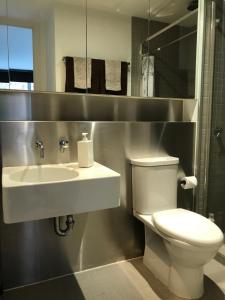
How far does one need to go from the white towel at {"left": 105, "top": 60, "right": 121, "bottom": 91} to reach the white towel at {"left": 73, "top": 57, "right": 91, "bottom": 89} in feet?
0.43

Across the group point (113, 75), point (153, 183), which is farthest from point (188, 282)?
point (113, 75)

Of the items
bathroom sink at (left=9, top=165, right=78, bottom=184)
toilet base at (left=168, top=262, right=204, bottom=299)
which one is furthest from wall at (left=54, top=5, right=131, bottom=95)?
toilet base at (left=168, top=262, right=204, bottom=299)

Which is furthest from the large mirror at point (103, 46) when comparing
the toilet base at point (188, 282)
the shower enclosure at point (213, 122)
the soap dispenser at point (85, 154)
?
the toilet base at point (188, 282)

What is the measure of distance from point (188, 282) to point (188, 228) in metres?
0.35

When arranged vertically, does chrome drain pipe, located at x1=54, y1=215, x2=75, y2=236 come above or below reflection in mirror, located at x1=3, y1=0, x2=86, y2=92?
below

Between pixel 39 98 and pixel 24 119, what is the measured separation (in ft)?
0.54

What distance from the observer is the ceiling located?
1521 mm

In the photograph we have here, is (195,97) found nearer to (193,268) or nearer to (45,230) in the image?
(193,268)

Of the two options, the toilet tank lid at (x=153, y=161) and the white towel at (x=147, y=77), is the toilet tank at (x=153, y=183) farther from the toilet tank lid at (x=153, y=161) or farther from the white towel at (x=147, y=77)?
the white towel at (x=147, y=77)

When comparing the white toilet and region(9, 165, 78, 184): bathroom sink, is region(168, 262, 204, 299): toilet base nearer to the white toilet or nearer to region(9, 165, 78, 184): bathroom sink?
the white toilet

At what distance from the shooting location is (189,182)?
1903mm

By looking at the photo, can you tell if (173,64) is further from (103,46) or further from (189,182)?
(189,182)

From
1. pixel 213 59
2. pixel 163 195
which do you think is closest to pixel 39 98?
pixel 163 195

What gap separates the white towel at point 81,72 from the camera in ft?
5.58
